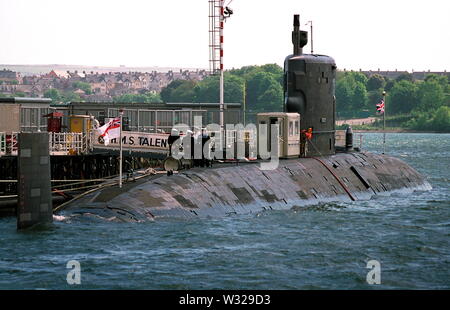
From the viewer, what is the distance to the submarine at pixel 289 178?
104 ft

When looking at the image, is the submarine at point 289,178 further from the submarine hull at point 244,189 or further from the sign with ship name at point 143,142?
the sign with ship name at point 143,142

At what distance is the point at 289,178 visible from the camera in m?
38.9

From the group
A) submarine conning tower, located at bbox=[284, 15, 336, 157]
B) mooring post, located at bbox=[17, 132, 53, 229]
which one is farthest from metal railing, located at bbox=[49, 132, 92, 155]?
mooring post, located at bbox=[17, 132, 53, 229]

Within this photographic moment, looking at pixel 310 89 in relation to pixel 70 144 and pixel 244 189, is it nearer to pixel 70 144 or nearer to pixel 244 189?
pixel 244 189

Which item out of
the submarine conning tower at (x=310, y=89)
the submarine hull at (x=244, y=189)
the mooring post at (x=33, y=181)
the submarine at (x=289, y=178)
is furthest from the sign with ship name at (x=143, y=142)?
the mooring post at (x=33, y=181)

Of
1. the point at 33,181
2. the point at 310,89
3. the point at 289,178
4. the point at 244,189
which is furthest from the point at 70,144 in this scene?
the point at 33,181

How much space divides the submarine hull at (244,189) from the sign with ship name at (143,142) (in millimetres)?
4610

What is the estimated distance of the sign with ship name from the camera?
1638 inches

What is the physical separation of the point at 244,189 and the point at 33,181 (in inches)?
400

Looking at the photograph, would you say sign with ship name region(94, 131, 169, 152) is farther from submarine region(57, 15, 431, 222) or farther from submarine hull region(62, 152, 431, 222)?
submarine hull region(62, 152, 431, 222)

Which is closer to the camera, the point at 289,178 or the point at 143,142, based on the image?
the point at 289,178

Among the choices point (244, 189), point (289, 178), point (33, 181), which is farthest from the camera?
point (289, 178)
